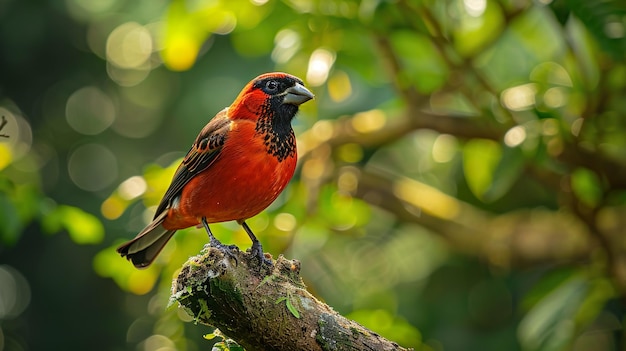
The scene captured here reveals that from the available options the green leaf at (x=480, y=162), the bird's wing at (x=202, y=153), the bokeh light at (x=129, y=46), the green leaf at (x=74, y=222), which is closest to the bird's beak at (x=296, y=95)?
the bird's wing at (x=202, y=153)

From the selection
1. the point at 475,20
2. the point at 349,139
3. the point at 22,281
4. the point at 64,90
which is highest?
the point at 475,20

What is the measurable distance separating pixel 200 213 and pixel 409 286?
3097 millimetres

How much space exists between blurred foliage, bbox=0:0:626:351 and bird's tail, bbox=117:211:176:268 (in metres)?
0.25

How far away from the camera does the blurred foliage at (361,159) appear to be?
3.87 metres

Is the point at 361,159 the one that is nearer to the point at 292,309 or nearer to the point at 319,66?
the point at 319,66

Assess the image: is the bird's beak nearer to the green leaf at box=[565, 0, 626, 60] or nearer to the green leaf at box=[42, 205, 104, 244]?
the green leaf at box=[42, 205, 104, 244]

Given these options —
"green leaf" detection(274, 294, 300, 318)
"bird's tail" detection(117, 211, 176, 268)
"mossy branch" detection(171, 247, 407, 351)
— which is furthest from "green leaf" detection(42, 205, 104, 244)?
"green leaf" detection(274, 294, 300, 318)

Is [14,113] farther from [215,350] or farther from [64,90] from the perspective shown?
[215,350]

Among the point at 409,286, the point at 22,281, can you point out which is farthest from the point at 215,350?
the point at 22,281

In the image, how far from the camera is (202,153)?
299 cm

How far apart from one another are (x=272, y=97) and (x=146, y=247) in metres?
0.77

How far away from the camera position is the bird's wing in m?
2.95

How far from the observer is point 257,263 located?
258 centimetres

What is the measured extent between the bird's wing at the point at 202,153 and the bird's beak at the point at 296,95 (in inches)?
8.4
